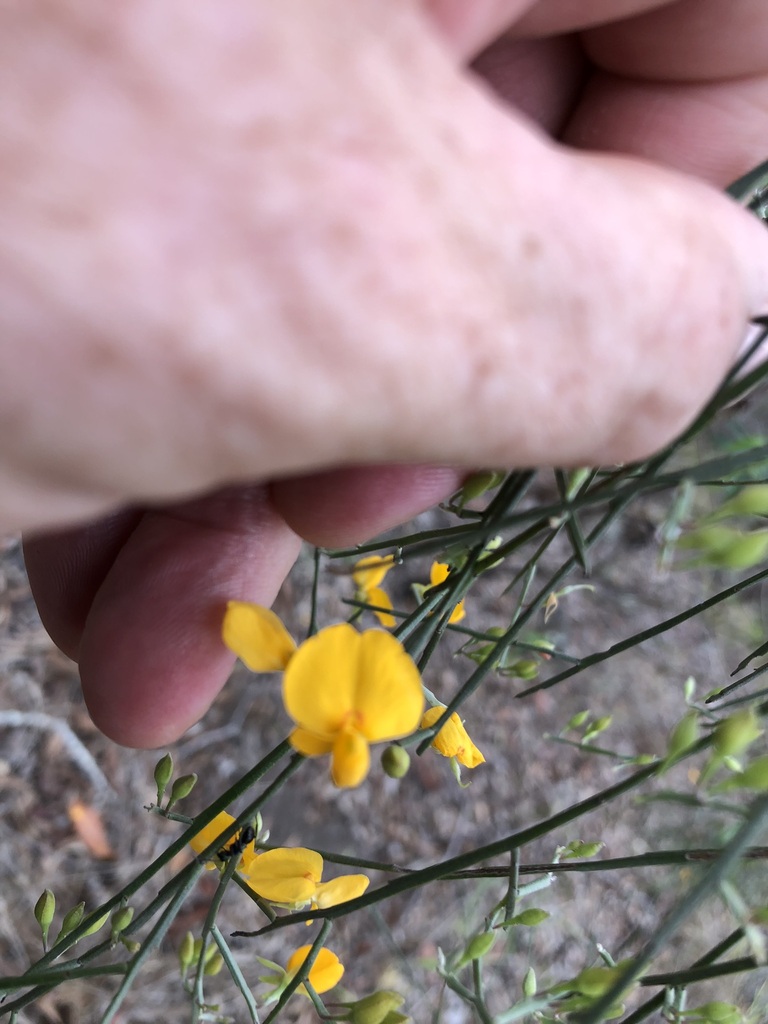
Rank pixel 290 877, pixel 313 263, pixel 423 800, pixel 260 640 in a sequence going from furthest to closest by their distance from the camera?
pixel 423 800
pixel 290 877
pixel 260 640
pixel 313 263

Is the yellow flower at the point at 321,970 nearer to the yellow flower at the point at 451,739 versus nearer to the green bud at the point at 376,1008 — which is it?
the green bud at the point at 376,1008

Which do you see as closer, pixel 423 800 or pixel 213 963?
pixel 213 963

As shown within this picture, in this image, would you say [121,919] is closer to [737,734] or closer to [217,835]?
[217,835]

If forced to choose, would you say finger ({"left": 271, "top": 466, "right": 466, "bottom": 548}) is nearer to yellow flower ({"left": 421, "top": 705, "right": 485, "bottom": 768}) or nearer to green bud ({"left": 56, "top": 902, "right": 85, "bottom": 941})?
yellow flower ({"left": 421, "top": 705, "right": 485, "bottom": 768})

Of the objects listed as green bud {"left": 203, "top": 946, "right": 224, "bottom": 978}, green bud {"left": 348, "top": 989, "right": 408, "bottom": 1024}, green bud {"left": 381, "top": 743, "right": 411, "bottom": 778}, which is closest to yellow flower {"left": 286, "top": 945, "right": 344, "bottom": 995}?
green bud {"left": 203, "top": 946, "right": 224, "bottom": 978}

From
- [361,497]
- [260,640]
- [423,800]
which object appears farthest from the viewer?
[423,800]

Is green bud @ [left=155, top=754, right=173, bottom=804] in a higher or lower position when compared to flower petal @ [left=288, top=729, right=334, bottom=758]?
lower

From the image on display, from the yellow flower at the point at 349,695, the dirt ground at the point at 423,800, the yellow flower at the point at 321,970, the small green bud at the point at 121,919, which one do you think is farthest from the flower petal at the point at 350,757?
the dirt ground at the point at 423,800

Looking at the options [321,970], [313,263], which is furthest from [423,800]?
[313,263]
